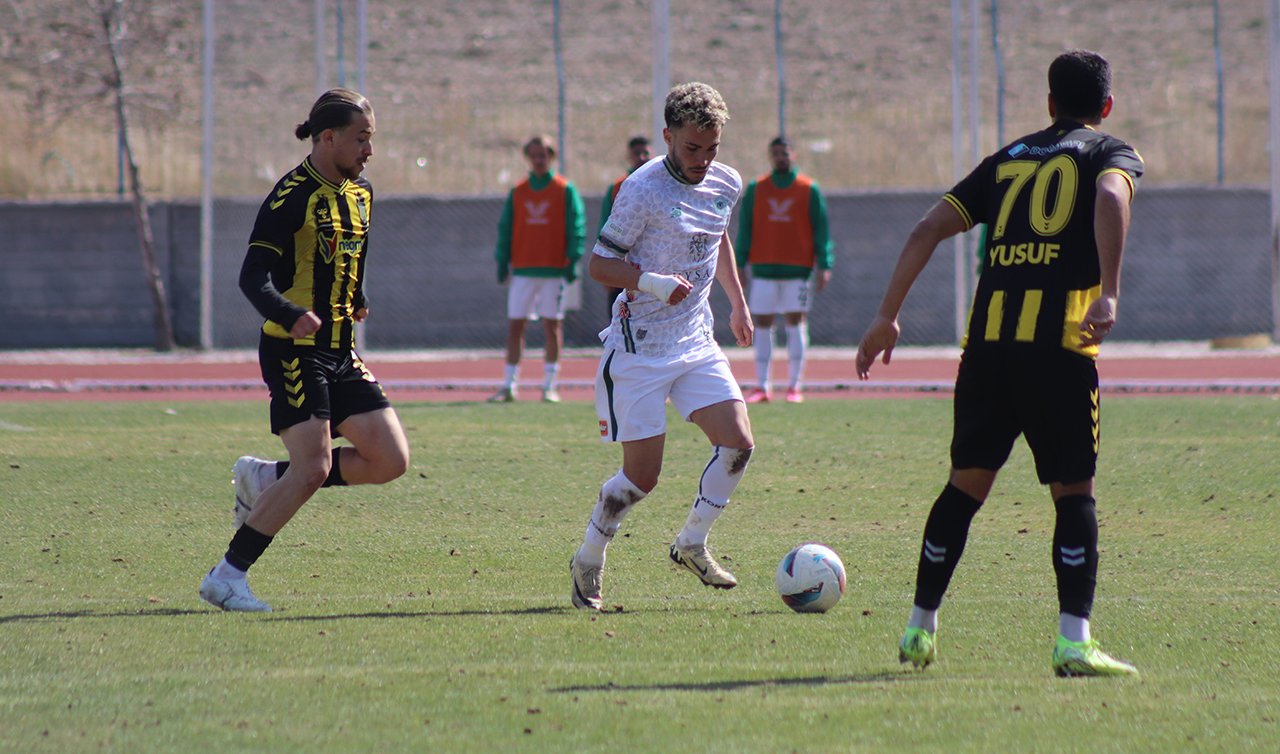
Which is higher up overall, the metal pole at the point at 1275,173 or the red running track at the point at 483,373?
the metal pole at the point at 1275,173

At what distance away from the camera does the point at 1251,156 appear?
25.8 meters

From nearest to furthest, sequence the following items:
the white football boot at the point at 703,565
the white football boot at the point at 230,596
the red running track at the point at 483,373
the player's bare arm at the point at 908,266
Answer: the player's bare arm at the point at 908,266, the white football boot at the point at 230,596, the white football boot at the point at 703,565, the red running track at the point at 483,373

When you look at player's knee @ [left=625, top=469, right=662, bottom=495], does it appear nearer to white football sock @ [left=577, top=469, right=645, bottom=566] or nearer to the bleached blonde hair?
white football sock @ [left=577, top=469, right=645, bottom=566]

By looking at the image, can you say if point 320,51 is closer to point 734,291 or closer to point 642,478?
point 734,291

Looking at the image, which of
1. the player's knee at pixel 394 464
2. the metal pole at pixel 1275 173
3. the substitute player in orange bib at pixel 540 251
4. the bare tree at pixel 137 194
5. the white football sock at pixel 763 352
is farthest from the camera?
the bare tree at pixel 137 194

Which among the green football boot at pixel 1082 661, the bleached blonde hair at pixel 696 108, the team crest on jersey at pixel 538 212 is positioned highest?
the bleached blonde hair at pixel 696 108

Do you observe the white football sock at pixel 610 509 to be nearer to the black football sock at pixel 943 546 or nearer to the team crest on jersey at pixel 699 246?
the team crest on jersey at pixel 699 246

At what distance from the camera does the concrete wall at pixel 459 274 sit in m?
22.0

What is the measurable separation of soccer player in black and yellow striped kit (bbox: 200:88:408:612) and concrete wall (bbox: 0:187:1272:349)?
15.8 meters

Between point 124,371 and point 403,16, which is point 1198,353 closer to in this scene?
point 124,371

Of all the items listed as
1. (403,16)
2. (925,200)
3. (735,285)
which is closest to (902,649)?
(735,285)

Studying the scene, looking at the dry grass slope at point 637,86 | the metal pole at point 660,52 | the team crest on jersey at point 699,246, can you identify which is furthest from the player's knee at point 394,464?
the dry grass slope at point 637,86

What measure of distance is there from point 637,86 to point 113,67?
1774cm

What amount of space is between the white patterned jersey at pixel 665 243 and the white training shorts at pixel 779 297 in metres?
8.12
